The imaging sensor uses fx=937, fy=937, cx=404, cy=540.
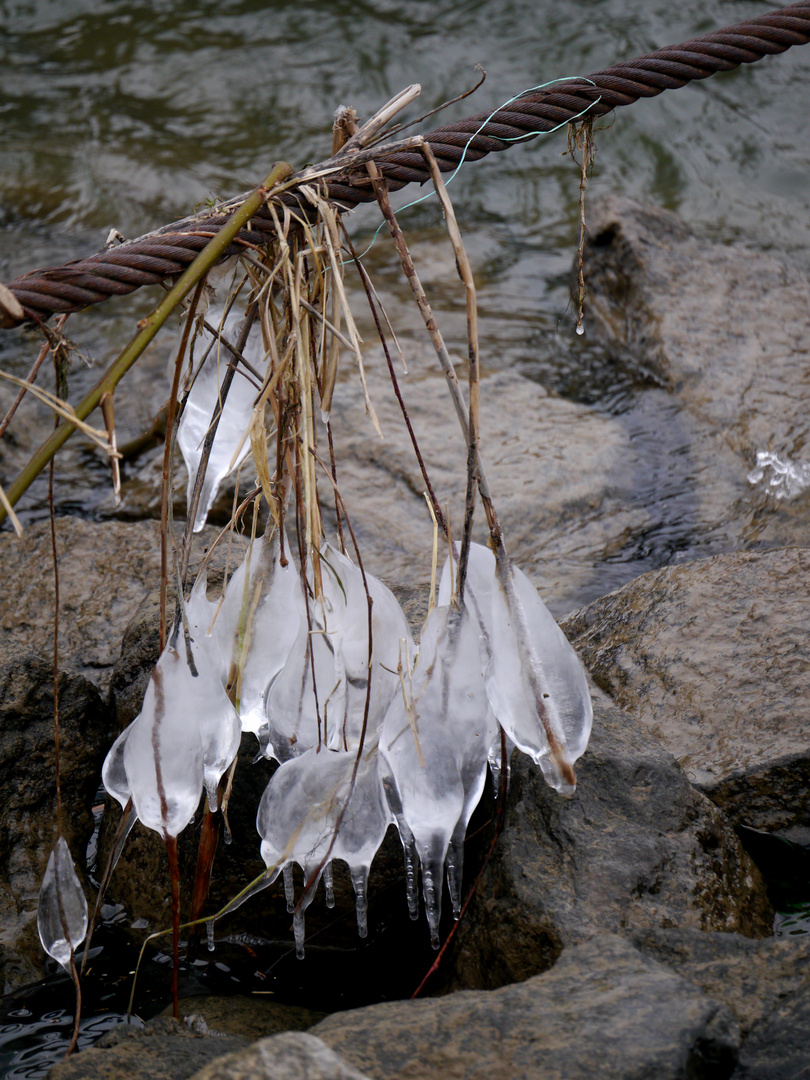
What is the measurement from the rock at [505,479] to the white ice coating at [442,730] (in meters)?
2.04

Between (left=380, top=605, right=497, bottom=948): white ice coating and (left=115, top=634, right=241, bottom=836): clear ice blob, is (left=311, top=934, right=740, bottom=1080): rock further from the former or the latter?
(left=115, top=634, right=241, bottom=836): clear ice blob

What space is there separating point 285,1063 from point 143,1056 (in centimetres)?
42

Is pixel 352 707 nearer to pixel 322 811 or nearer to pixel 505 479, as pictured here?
pixel 322 811

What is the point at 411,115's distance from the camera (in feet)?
29.4

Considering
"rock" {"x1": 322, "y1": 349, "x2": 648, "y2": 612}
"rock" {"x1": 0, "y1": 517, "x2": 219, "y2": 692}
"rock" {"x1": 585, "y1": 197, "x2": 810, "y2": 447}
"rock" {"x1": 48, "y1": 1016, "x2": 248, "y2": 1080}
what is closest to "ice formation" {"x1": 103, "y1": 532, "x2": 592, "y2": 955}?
"rock" {"x1": 48, "y1": 1016, "x2": 248, "y2": 1080}

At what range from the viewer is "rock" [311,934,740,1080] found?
1.22 m

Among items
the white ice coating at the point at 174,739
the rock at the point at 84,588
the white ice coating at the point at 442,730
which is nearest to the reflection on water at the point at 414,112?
the rock at the point at 84,588

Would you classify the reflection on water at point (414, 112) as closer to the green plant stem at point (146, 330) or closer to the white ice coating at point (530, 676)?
the white ice coating at point (530, 676)

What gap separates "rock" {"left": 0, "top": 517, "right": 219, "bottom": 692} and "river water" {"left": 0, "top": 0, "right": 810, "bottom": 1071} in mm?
920

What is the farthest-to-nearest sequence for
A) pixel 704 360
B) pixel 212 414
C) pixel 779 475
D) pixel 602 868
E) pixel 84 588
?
pixel 704 360, pixel 779 475, pixel 84 588, pixel 602 868, pixel 212 414

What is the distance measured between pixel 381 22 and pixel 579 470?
7.23 meters

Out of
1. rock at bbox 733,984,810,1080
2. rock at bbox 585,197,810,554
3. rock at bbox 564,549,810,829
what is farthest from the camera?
rock at bbox 585,197,810,554

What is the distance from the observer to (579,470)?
403 cm

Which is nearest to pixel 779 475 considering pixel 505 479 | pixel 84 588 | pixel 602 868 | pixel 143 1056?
pixel 505 479
